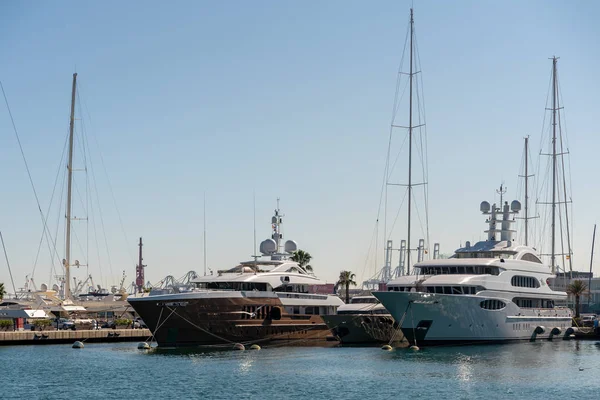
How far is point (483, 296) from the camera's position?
68750 mm

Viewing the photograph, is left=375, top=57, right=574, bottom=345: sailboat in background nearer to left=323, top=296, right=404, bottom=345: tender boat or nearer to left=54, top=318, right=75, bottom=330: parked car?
left=323, top=296, right=404, bottom=345: tender boat

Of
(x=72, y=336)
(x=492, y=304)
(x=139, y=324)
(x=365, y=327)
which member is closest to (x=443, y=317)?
(x=492, y=304)

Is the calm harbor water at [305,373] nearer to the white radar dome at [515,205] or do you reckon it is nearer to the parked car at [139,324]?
the white radar dome at [515,205]

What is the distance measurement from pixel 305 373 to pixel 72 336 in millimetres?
32378

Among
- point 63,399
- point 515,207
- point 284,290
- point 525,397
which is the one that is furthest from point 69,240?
point 525,397

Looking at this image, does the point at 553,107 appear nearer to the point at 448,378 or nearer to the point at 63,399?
the point at 448,378

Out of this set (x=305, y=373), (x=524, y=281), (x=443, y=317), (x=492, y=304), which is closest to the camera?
(x=305, y=373)

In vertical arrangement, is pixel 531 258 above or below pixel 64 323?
above

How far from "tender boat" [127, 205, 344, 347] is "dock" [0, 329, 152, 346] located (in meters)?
12.1

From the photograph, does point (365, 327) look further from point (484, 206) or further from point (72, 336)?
point (72, 336)

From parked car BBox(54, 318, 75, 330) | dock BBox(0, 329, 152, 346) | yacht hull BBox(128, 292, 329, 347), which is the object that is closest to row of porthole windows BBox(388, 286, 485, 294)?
yacht hull BBox(128, 292, 329, 347)

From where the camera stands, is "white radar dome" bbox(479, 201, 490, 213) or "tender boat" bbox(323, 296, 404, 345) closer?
"tender boat" bbox(323, 296, 404, 345)

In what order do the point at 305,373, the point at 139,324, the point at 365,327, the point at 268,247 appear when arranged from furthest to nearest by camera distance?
the point at 139,324, the point at 268,247, the point at 365,327, the point at 305,373

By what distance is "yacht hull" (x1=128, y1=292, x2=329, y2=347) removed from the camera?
219 feet
